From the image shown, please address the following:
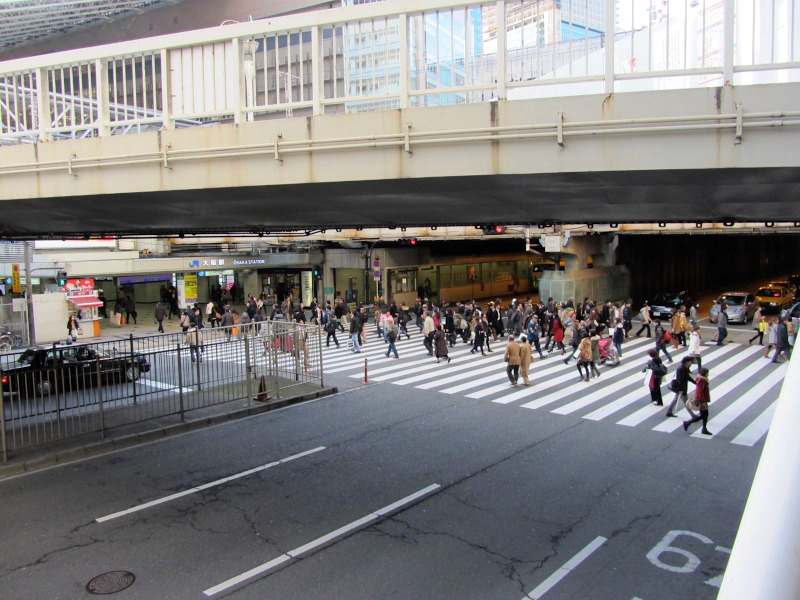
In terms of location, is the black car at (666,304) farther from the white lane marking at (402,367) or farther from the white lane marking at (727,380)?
the white lane marking at (402,367)

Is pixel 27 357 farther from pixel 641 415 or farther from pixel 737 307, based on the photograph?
pixel 737 307

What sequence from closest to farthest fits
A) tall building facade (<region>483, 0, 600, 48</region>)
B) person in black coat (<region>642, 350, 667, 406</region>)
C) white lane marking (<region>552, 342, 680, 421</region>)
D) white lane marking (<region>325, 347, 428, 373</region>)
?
tall building facade (<region>483, 0, 600, 48</region>) → person in black coat (<region>642, 350, 667, 406</region>) → white lane marking (<region>552, 342, 680, 421</region>) → white lane marking (<region>325, 347, 428, 373</region>)

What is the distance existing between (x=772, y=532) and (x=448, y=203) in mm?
9219

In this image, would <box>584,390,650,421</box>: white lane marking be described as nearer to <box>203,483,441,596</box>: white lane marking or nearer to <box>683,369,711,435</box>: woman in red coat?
<box>683,369,711,435</box>: woman in red coat

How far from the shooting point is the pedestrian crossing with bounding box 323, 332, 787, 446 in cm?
1380

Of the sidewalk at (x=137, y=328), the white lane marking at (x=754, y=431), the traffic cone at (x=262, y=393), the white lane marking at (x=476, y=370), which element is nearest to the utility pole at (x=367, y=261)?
the sidewalk at (x=137, y=328)

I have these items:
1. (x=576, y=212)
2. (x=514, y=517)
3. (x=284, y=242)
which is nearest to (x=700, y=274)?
(x=284, y=242)

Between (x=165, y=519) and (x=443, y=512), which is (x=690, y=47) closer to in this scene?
(x=443, y=512)

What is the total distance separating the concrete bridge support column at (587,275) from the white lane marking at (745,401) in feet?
47.7

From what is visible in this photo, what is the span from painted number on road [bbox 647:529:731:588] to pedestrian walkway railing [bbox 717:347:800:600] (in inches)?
249

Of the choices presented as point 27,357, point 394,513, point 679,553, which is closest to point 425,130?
point 394,513

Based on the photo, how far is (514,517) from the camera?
8953 millimetres

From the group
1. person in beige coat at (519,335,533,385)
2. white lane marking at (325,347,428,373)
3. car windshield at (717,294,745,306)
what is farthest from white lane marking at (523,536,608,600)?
car windshield at (717,294,745,306)

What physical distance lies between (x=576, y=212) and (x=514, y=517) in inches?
228
